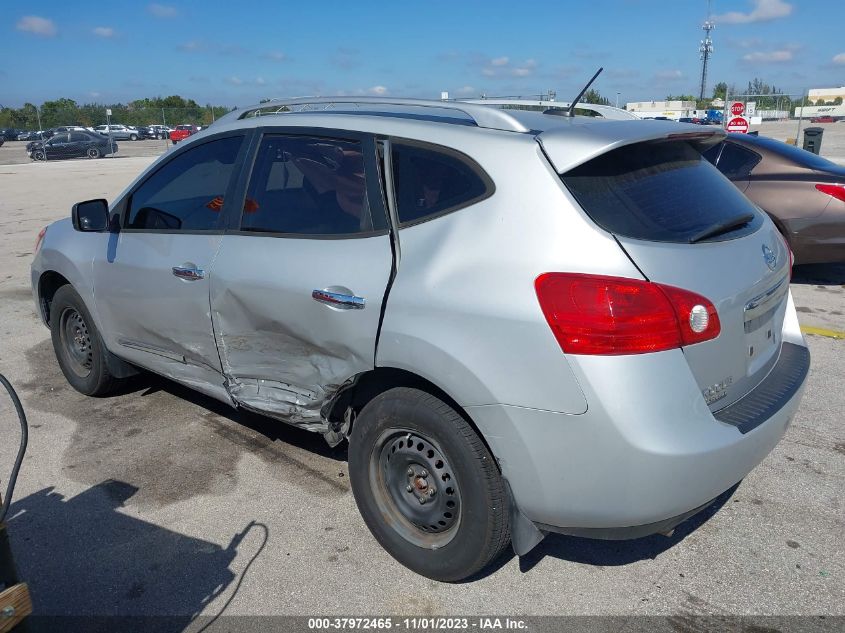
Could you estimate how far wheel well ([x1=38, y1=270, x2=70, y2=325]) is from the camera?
16.1 feet

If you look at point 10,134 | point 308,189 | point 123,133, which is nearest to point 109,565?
point 308,189

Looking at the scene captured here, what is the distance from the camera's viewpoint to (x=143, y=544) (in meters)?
3.26

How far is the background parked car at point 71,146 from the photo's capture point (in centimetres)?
3534

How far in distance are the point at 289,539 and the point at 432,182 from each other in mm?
1704

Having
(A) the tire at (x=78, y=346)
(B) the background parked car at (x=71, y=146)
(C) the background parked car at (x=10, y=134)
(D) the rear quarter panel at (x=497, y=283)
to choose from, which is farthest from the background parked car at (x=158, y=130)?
(D) the rear quarter panel at (x=497, y=283)

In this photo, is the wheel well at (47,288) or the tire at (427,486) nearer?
the tire at (427,486)

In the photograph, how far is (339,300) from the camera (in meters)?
2.98

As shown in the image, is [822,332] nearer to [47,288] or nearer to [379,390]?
[379,390]

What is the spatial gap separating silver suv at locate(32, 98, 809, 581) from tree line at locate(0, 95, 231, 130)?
50.1 meters

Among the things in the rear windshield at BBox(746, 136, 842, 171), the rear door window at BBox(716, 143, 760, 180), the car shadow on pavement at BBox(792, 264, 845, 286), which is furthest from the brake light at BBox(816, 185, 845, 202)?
the car shadow on pavement at BBox(792, 264, 845, 286)

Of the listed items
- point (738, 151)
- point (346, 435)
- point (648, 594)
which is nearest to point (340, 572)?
point (346, 435)

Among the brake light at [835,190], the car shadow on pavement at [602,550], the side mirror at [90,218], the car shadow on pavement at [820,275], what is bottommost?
the car shadow on pavement at [820,275]

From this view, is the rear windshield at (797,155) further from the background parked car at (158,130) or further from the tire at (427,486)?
the background parked car at (158,130)

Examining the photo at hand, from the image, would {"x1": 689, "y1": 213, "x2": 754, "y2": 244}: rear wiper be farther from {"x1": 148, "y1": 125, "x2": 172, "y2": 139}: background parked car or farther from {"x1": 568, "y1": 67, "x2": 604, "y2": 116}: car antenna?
{"x1": 148, "y1": 125, "x2": 172, "y2": 139}: background parked car
